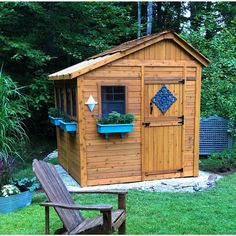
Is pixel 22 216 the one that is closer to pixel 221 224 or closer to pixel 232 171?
pixel 221 224

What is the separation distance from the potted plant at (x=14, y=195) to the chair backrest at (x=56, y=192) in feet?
3.15

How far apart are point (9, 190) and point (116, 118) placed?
1.95 meters

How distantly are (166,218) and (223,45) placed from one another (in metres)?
5.85

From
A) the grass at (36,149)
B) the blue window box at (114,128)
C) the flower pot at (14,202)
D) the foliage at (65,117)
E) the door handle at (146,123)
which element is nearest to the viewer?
the flower pot at (14,202)

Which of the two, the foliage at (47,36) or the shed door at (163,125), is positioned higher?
the foliage at (47,36)

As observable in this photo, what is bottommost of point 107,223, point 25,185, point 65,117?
point 25,185

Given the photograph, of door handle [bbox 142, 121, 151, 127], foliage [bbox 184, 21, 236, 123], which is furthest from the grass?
foliage [bbox 184, 21, 236, 123]

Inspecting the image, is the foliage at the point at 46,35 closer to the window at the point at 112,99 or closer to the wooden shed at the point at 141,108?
the wooden shed at the point at 141,108

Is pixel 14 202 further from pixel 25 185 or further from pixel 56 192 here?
pixel 56 192

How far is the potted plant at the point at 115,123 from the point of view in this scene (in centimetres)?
491

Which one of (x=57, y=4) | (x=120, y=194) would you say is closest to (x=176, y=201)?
(x=120, y=194)

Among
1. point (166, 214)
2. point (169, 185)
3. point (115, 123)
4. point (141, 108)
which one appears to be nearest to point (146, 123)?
point (141, 108)

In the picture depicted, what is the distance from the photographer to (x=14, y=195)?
4137mm

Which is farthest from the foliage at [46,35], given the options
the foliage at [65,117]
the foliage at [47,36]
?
the foliage at [65,117]
